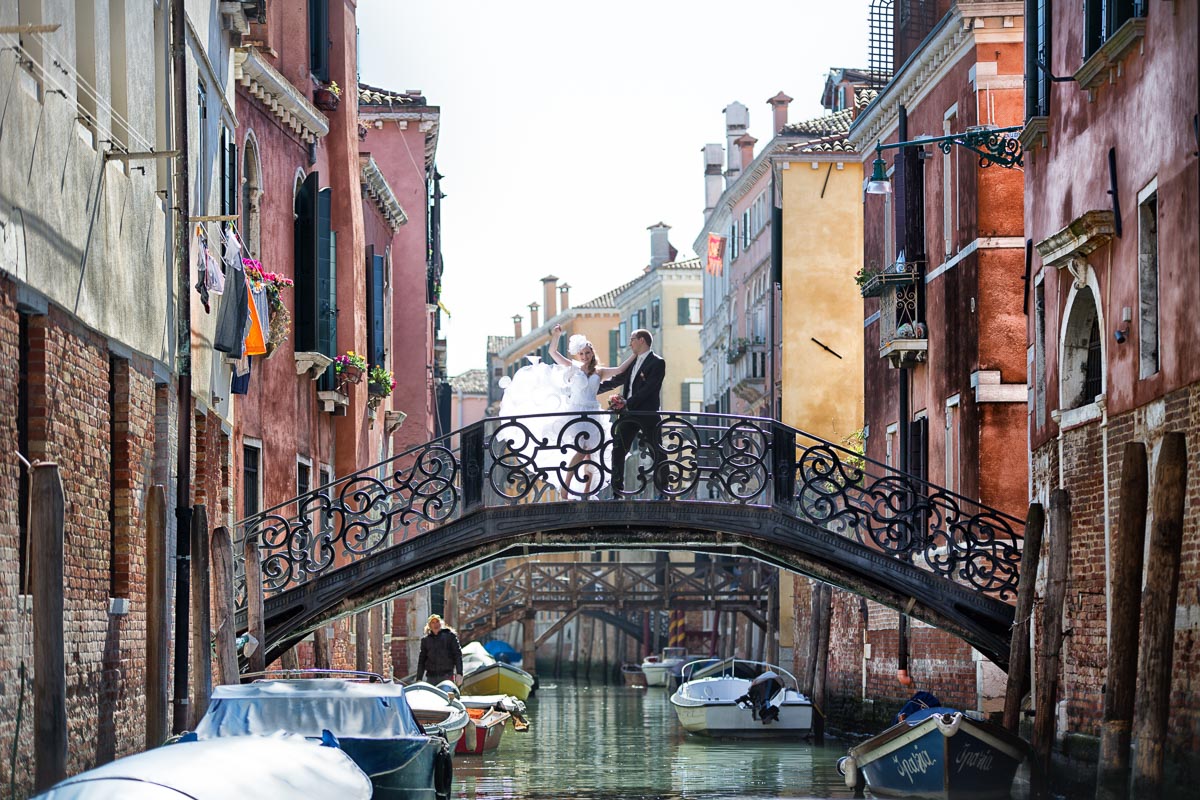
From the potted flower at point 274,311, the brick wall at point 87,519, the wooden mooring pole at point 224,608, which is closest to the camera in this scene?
the brick wall at point 87,519

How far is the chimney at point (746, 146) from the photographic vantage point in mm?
50688

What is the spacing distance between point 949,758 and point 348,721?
4977 mm

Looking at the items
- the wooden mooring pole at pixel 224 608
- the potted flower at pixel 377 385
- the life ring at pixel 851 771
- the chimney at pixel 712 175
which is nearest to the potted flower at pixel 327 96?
the potted flower at pixel 377 385

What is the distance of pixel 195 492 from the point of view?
51.6 ft

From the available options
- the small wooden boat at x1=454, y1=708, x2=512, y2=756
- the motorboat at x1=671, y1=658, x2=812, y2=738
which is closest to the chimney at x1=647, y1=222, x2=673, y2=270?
the motorboat at x1=671, y1=658, x2=812, y2=738

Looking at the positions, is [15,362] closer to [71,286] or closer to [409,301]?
[71,286]

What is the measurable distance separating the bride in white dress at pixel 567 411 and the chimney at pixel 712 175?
4025 cm

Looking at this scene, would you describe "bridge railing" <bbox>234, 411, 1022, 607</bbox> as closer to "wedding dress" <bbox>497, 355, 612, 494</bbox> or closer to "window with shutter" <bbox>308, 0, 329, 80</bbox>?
"wedding dress" <bbox>497, 355, 612, 494</bbox>

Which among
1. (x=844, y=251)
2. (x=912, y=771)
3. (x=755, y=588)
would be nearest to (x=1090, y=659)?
(x=912, y=771)

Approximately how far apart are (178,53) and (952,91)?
1061cm

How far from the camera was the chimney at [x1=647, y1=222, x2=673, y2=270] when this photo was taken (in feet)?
226

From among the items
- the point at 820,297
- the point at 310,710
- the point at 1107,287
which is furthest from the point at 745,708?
the point at 310,710

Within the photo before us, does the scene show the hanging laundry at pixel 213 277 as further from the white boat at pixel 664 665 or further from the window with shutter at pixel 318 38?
the white boat at pixel 664 665

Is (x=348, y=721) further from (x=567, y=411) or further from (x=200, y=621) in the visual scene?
(x=567, y=411)
